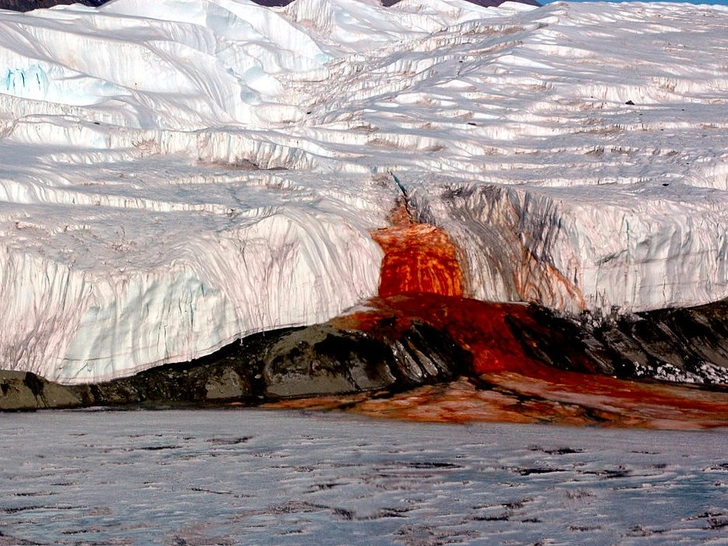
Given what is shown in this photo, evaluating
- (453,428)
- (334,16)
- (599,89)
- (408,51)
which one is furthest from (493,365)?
(334,16)

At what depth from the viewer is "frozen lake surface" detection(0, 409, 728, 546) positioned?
928cm

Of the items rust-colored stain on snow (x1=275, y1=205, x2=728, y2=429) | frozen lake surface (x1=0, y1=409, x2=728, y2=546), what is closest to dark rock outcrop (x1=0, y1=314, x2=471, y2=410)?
rust-colored stain on snow (x1=275, y1=205, x2=728, y2=429)

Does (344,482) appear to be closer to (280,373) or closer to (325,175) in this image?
(280,373)

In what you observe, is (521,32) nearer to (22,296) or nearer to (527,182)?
(527,182)

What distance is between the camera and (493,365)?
18.9 m

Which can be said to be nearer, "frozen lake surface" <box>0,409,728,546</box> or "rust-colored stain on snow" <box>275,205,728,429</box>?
"frozen lake surface" <box>0,409,728,546</box>

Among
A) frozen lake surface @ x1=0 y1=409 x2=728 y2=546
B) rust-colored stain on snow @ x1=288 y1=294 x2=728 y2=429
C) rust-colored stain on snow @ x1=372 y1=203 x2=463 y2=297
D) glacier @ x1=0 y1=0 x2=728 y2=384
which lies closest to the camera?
frozen lake surface @ x1=0 y1=409 x2=728 y2=546

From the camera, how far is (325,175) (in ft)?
82.0

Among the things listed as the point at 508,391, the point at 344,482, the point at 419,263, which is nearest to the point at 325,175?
the point at 419,263

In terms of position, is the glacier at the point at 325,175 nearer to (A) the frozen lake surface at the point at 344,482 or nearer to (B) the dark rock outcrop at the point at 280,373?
(B) the dark rock outcrop at the point at 280,373

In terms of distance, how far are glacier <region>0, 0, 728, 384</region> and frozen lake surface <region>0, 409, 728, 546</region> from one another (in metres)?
3.18

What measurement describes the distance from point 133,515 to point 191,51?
1356 inches

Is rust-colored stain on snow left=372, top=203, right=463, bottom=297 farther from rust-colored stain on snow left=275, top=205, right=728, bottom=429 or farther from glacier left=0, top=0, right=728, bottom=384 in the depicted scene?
glacier left=0, top=0, right=728, bottom=384

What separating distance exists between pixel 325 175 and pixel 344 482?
1442 cm
